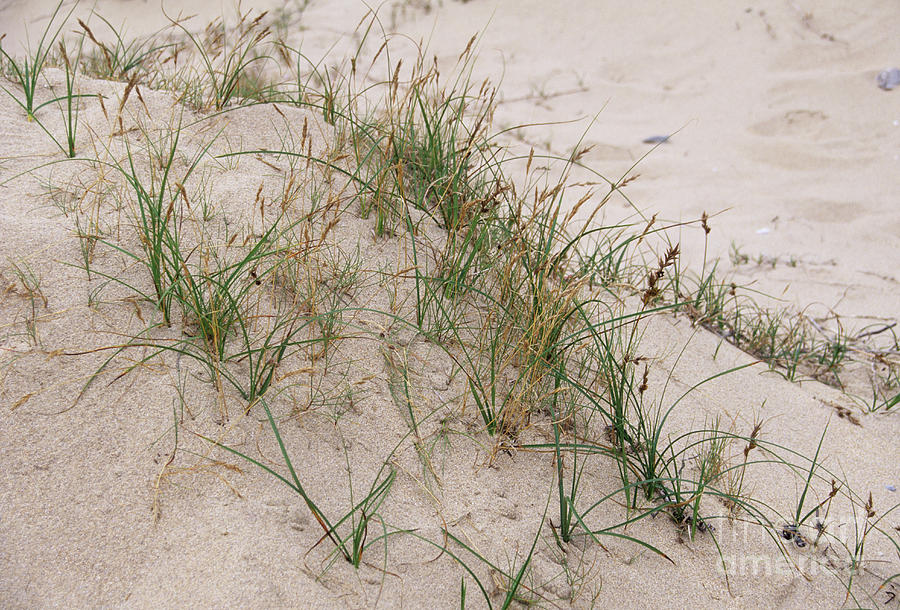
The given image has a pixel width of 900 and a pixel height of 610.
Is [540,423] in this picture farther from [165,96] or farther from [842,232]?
[842,232]

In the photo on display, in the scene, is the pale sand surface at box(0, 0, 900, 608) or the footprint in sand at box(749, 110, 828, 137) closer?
the pale sand surface at box(0, 0, 900, 608)

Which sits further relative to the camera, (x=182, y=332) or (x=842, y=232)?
(x=842, y=232)

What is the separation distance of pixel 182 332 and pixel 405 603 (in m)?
0.86

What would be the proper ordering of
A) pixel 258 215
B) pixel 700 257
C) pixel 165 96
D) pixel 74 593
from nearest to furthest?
pixel 74 593 < pixel 258 215 < pixel 165 96 < pixel 700 257

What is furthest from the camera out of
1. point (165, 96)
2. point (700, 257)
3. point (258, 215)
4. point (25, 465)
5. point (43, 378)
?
point (700, 257)

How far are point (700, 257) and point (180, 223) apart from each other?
272 cm

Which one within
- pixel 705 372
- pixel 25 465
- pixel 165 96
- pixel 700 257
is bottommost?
pixel 700 257

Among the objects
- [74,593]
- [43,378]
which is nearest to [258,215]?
[43,378]

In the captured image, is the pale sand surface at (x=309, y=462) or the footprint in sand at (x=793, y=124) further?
the footprint in sand at (x=793, y=124)

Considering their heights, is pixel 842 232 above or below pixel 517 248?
below

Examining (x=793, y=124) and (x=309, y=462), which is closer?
(x=309, y=462)

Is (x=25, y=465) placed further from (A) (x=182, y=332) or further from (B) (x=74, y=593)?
(A) (x=182, y=332)

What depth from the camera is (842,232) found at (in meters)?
3.65

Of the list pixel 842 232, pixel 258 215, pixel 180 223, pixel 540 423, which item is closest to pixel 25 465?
pixel 180 223
